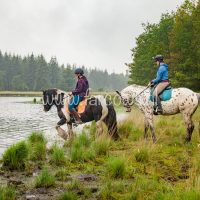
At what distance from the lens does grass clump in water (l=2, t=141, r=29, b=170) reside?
848cm

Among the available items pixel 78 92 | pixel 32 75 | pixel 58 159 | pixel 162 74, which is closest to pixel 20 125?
pixel 78 92

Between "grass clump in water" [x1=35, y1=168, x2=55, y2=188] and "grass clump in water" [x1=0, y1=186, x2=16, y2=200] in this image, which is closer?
"grass clump in water" [x1=0, y1=186, x2=16, y2=200]

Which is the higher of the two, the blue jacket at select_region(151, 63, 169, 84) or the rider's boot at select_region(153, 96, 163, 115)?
the blue jacket at select_region(151, 63, 169, 84)

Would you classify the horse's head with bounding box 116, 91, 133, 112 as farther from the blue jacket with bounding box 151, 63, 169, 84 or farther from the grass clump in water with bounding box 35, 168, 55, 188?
the grass clump in water with bounding box 35, 168, 55, 188

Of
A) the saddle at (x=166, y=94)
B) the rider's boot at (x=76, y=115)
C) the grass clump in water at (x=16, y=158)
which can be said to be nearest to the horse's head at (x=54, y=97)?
the rider's boot at (x=76, y=115)

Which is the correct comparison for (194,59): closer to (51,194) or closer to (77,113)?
(77,113)

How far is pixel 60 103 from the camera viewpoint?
45.3 ft

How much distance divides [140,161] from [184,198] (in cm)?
378

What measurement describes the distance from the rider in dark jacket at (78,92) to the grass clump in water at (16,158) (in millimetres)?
4631

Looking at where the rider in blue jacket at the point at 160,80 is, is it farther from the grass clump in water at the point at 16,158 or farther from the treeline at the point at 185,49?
the treeline at the point at 185,49

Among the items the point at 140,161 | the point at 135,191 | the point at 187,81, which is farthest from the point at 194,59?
the point at 135,191

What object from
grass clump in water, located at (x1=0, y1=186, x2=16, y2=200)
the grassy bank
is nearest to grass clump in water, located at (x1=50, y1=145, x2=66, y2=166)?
the grassy bank

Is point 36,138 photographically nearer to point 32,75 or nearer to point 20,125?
point 20,125

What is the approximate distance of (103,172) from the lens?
26.3 feet
